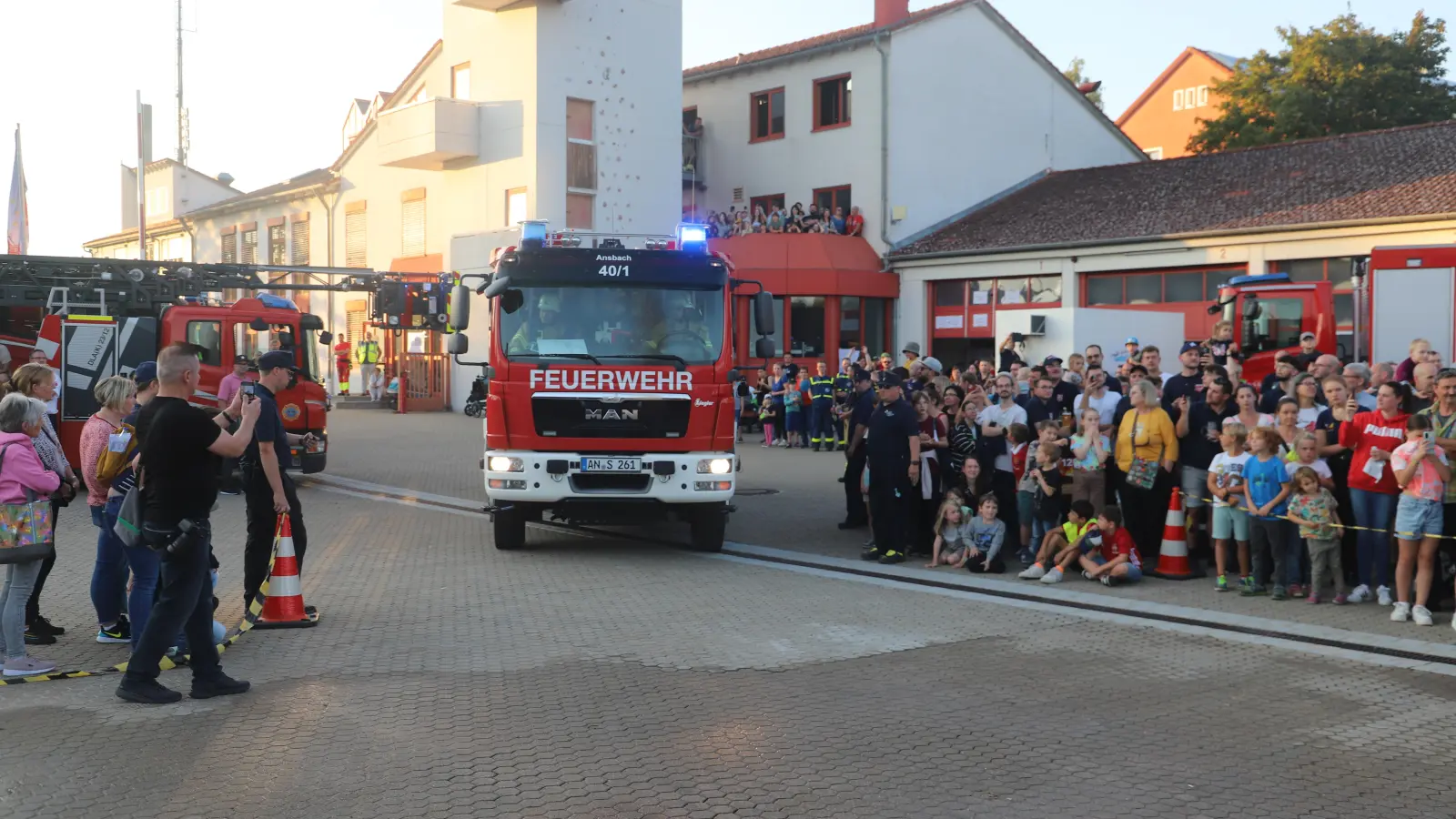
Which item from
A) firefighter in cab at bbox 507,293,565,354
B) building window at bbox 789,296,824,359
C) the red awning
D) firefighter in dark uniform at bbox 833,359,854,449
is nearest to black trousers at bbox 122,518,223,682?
firefighter in cab at bbox 507,293,565,354

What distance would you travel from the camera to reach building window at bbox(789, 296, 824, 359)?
33.5m

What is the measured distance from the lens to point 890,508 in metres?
12.1

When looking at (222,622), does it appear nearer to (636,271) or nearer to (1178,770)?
(636,271)

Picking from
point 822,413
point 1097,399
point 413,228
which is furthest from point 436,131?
point 1097,399

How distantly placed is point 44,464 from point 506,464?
14.8ft

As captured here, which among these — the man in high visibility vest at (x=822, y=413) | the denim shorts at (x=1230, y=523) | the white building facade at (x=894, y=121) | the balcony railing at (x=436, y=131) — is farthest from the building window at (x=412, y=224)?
the denim shorts at (x=1230, y=523)

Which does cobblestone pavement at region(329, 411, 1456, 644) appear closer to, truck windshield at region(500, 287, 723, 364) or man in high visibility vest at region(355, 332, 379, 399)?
truck windshield at region(500, 287, 723, 364)

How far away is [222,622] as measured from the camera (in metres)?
9.01

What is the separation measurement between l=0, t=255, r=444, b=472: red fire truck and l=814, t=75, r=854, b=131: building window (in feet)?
63.3

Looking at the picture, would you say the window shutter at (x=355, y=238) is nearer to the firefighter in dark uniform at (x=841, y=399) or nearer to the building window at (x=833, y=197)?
the building window at (x=833, y=197)

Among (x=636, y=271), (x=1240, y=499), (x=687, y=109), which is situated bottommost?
(x=1240, y=499)

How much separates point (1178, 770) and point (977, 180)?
3218 cm

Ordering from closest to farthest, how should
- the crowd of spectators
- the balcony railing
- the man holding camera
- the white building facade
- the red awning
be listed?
1. the man holding camera
2. the crowd of spectators
3. the red awning
4. the balcony railing
5. the white building facade

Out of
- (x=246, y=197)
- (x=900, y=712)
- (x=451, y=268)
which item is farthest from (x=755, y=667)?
(x=246, y=197)
